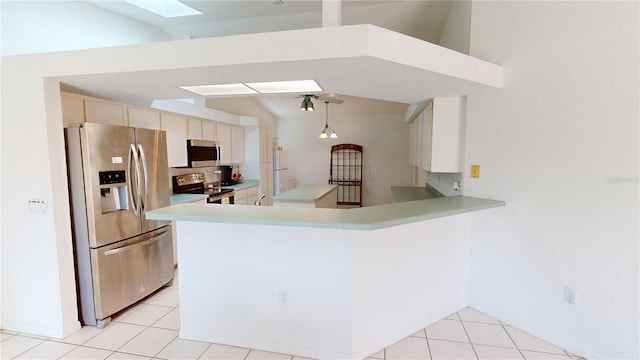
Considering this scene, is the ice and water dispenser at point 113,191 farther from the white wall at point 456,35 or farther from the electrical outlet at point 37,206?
the white wall at point 456,35

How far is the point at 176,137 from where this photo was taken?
406 centimetres

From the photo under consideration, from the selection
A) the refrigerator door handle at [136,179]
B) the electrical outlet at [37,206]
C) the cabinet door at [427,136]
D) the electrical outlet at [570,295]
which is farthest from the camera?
the cabinet door at [427,136]

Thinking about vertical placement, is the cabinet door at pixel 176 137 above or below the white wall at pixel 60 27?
below

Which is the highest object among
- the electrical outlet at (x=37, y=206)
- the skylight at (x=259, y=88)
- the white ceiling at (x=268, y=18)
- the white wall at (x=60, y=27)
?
the white ceiling at (x=268, y=18)

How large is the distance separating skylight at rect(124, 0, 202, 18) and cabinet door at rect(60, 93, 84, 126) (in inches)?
54.6

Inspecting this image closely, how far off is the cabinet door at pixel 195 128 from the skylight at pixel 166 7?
141 centimetres

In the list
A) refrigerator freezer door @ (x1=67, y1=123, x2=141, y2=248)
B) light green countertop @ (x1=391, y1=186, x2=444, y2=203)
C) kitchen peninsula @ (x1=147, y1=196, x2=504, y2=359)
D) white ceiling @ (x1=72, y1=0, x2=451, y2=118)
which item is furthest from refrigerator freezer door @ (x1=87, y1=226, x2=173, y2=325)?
light green countertop @ (x1=391, y1=186, x2=444, y2=203)

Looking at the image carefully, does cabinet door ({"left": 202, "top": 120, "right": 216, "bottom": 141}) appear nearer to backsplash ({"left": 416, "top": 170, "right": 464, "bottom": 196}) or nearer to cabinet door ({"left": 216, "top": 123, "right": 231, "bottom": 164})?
cabinet door ({"left": 216, "top": 123, "right": 231, "bottom": 164})

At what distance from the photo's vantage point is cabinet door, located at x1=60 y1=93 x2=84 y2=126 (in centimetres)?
244

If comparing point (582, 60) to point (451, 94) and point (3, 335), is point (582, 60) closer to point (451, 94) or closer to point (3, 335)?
point (451, 94)

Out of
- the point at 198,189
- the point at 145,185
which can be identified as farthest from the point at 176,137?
the point at 145,185

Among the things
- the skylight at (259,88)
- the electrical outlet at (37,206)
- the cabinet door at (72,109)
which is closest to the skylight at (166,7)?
the cabinet door at (72,109)

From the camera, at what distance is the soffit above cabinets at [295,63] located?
1665 millimetres

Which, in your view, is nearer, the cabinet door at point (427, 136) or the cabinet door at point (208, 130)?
the cabinet door at point (427, 136)
